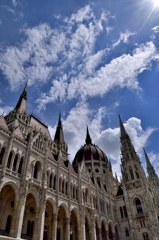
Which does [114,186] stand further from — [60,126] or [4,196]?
[4,196]

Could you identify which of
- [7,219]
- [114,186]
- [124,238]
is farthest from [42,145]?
[114,186]

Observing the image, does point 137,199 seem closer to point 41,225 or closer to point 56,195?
point 56,195

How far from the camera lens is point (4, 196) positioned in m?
25.2

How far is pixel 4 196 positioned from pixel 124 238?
3344 centimetres

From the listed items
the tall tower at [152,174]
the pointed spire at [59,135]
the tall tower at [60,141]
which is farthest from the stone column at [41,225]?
the tall tower at [152,174]

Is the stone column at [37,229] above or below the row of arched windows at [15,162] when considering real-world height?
below

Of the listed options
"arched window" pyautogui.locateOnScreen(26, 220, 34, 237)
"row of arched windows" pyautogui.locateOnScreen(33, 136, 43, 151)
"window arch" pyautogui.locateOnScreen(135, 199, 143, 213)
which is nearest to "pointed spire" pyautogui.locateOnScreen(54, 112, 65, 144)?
"row of arched windows" pyautogui.locateOnScreen(33, 136, 43, 151)

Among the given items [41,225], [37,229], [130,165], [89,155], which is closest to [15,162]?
[41,225]

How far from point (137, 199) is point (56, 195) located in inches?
1083

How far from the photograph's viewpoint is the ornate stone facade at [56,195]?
24.5 m

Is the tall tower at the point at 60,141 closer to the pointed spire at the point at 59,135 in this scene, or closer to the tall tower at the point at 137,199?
the pointed spire at the point at 59,135

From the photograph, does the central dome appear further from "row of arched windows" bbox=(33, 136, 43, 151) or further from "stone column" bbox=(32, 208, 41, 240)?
"stone column" bbox=(32, 208, 41, 240)

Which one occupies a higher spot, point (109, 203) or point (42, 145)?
point (42, 145)

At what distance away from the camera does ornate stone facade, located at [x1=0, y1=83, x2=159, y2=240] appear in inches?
963
